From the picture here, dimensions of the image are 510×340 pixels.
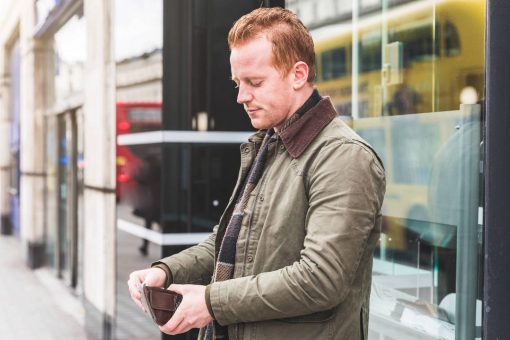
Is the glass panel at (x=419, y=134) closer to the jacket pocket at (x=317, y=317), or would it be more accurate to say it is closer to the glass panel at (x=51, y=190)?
the jacket pocket at (x=317, y=317)

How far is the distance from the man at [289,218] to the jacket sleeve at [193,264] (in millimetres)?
92

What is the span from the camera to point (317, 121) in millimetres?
1724

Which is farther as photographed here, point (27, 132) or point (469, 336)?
point (27, 132)

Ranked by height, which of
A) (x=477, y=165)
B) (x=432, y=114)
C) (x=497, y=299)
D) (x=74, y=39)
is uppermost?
(x=74, y=39)

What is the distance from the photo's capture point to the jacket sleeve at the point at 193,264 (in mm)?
1951

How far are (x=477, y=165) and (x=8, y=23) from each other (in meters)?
12.3

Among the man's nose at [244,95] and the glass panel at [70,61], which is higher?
the glass panel at [70,61]

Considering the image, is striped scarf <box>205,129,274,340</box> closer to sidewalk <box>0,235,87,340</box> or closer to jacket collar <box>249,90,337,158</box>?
jacket collar <box>249,90,337,158</box>

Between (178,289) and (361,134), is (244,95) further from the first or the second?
(361,134)

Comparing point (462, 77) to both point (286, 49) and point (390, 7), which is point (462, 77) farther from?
point (286, 49)

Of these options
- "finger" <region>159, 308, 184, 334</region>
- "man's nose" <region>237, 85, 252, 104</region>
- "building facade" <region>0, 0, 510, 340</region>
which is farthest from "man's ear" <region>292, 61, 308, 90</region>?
"building facade" <region>0, 0, 510, 340</region>

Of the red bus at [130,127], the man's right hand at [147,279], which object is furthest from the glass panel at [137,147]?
the man's right hand at [147,279]

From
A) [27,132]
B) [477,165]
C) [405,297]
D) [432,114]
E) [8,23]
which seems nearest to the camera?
[477,165]

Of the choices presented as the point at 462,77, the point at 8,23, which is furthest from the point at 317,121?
the point at 8,23
